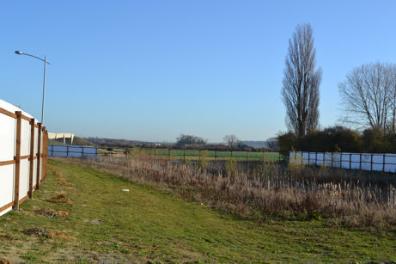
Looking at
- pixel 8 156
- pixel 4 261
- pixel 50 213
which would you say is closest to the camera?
pixel 4 261

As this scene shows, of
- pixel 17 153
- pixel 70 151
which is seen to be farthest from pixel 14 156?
pixel 70 151

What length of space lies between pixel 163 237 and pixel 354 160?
41616 millimetres

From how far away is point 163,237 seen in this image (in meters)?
11.8

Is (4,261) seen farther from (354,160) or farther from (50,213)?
(354,160)

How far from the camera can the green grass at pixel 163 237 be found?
353 inches

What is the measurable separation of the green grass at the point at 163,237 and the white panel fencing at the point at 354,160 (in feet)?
80.6

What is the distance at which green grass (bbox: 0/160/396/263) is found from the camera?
29.4ft

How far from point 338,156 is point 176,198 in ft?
109

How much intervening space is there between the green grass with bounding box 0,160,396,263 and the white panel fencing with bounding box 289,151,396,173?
968 inches

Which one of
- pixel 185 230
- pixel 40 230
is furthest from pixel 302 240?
pixel 40 230

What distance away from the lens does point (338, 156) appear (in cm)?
5294

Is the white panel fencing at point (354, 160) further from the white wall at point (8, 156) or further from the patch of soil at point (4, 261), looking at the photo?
the patch of soil at point (4, 261)

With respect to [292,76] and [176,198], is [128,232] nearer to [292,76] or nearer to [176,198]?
[176,198]

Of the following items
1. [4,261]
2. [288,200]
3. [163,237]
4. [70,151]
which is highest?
[70,151]
